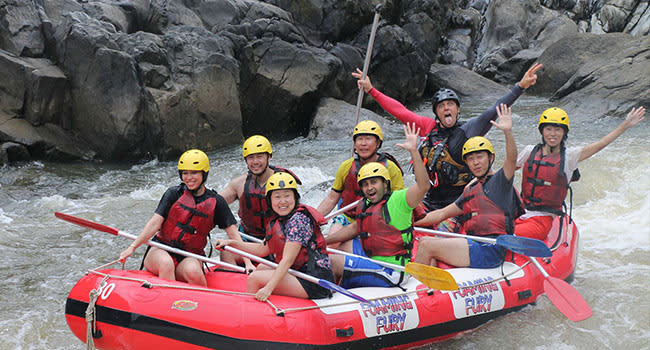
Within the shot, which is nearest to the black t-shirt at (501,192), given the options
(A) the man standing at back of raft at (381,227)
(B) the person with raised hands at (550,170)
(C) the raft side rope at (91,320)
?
(B) the person with raised hands at (550,170)

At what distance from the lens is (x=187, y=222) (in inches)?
158

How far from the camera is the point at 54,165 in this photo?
9.75 metres

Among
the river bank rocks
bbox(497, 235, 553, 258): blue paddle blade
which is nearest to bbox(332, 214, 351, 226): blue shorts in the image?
bbox(497, 235, 553, 258): blue paddle blade

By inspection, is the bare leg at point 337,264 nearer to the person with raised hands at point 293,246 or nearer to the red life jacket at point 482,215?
the person with raised hands at point 293,246

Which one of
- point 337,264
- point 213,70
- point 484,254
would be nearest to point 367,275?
point 337,264

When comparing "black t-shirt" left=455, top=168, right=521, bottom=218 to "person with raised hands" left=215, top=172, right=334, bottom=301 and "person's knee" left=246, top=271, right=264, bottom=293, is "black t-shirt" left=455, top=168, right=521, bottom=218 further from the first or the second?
"person's knee" left=246, top=271, right=264, bottom=293

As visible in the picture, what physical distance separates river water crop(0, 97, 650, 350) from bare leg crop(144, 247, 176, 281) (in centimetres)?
94

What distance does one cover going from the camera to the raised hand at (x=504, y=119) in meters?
4.00

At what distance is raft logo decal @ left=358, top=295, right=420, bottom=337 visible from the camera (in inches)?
145

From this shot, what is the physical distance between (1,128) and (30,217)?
8.94 feet

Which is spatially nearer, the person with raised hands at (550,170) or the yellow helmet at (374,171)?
the yellow helmet at (374,171)

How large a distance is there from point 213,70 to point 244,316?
27.6ft

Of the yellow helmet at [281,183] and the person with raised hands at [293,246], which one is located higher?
the yellow helmet at [281,183]

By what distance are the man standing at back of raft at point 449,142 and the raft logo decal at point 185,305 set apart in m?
2.23
